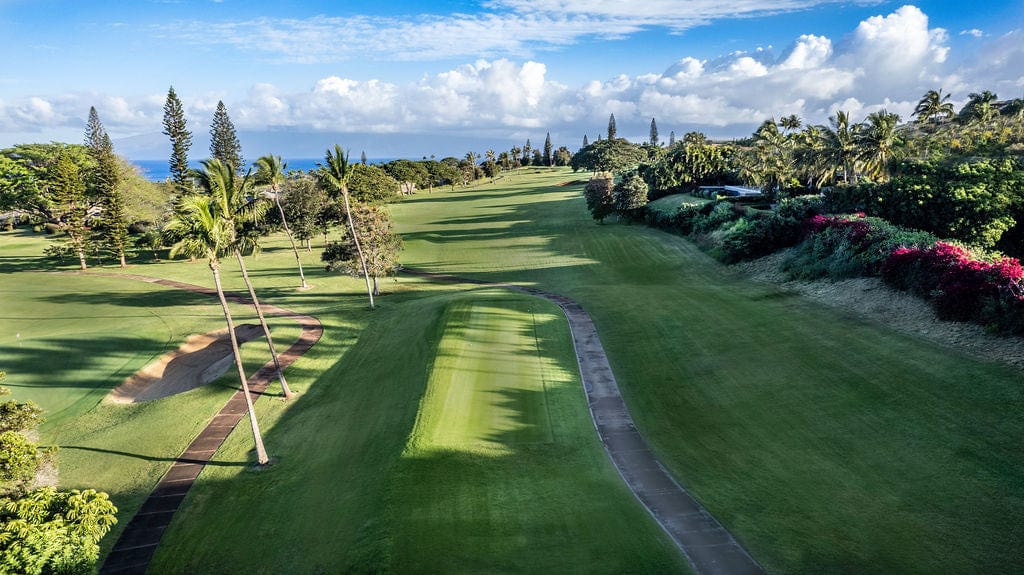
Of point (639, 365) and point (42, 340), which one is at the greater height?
point (639, 365)

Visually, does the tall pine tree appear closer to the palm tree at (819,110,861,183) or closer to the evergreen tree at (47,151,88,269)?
the evergreen tree at (47,151,88,269)

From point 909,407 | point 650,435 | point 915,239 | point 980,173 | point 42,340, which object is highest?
point 980,173

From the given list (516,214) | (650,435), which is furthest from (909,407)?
(516,214)

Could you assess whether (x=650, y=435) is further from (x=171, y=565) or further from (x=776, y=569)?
(x=171, y=565)

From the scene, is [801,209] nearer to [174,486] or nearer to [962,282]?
[962,282]

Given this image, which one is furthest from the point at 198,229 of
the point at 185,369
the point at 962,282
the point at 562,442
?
the point at 962,282
